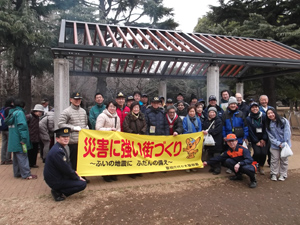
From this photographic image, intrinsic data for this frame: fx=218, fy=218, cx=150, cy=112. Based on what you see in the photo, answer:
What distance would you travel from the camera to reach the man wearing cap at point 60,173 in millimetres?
3887

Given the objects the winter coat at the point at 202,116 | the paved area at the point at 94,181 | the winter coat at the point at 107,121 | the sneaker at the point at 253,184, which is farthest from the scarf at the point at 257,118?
the winter coat at the point at 107,121

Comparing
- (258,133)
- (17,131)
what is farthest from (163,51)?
(17,131)

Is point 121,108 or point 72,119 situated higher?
point 121,108

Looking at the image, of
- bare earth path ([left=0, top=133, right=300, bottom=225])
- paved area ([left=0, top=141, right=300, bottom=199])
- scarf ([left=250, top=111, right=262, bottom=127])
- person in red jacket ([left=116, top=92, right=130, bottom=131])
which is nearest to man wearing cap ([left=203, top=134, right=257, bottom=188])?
bare earth path ([left=0, top=133, right=300, bottom=225])

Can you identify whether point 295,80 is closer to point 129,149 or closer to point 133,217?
point 129,149

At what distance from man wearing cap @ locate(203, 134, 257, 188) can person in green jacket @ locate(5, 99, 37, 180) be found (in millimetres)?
4596

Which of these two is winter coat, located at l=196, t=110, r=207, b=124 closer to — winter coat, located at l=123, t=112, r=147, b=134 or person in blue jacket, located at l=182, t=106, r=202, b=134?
person in blue jacket, located at l=182, t=106, r=202, b=134

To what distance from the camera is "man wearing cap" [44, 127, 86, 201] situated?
3887 mm

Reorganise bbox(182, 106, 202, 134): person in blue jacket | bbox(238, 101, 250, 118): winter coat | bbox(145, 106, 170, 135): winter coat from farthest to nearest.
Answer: bbox(238, 101, 250, 118): winter coat, bbox(182, 106, 202, 134): person in blue jacket, bbox(145, 106, 170, 135): winter coat

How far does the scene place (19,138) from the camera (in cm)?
498

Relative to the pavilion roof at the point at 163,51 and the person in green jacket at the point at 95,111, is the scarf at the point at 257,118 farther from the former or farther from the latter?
the person in green jacket at the point at 95,111

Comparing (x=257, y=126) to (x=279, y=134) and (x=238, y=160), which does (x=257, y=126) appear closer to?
(x=279, y=134)

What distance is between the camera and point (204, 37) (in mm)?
9688

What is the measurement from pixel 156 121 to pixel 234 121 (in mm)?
1960
